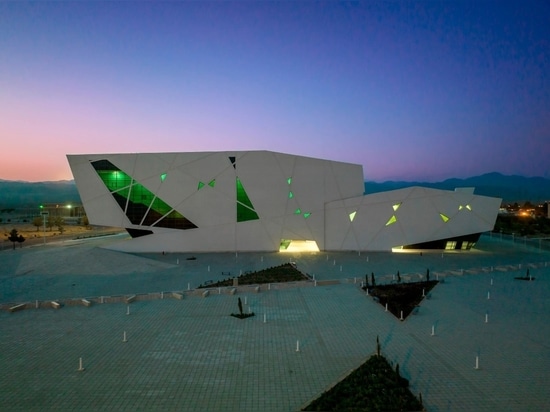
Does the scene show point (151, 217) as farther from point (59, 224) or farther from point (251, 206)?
point (59, 224)

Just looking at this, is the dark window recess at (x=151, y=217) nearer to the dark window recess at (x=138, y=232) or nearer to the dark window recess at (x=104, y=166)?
the dark window recess at (x=138, y=232)

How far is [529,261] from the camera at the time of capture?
107 ft

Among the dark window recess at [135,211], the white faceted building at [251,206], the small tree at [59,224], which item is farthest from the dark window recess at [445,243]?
the small tree at [59,224]

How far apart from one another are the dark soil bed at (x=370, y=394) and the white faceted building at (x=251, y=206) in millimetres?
26735

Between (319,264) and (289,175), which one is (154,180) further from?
(319,264)

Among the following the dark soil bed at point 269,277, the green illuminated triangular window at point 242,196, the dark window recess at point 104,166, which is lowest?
the dark soil bed at point 269,277

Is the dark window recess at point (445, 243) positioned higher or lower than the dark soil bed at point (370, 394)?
higher

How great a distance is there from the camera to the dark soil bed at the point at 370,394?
30.2 ft

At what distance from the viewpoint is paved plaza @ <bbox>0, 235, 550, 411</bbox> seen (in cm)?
999

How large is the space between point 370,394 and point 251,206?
28.0 m

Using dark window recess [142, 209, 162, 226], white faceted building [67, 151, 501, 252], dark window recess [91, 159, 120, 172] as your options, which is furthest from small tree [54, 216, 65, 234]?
dark window recess [142, 209, 162, 226]

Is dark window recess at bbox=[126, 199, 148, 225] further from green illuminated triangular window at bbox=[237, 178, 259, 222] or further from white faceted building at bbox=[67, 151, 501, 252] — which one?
green illuminated triangular window at bbox=[237, 178, 259, 222]

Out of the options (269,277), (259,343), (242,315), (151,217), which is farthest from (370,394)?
(151,217)

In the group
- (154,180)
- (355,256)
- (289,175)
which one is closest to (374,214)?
(355,256)
